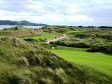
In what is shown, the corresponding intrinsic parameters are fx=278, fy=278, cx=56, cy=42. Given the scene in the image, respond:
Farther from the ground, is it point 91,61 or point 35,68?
point 35,68

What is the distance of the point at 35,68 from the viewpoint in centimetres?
1547

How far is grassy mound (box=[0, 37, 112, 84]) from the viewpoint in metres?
14.5

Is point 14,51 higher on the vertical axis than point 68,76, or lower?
higher

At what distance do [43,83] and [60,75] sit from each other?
132 centimetres

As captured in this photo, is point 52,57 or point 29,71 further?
point 52,57

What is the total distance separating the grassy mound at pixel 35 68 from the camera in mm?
14504

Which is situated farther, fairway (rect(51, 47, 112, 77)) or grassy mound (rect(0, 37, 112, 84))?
fairway (rect(51, 47, 112, 77))

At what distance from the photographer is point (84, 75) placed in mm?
16203

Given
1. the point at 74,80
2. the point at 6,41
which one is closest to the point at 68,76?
the point at 74,80

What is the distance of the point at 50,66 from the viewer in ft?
52.6

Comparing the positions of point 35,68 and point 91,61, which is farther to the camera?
point 91,61

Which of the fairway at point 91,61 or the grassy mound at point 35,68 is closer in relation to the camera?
the grassy mound at point 35,68

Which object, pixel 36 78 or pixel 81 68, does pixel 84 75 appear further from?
pixel 36 78

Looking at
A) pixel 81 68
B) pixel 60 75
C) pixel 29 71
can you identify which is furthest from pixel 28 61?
pixel 81 68
